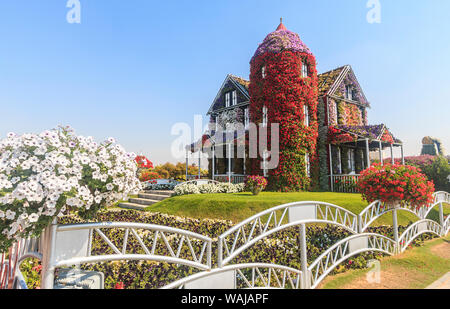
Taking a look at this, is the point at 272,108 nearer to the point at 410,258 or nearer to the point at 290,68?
the point at 290,68

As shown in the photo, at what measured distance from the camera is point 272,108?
17078 mm

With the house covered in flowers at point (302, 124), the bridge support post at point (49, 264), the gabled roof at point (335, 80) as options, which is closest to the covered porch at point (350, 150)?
the house covered in flowers at point (302, 124)

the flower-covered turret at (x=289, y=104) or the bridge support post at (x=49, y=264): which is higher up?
the flower-covered turret at (x=289, y=104)

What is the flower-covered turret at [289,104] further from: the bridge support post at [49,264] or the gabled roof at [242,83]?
the bridge support post at [49,264]

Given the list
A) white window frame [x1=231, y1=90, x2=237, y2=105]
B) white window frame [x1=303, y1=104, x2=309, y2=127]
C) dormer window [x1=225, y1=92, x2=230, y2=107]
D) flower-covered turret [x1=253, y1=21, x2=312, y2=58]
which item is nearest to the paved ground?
white window frame [x1=303, y1=104, x2=309, y2=127]

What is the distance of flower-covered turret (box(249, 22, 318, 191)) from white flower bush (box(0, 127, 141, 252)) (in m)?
14.2

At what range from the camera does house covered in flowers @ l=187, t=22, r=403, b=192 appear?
1644 centimetres

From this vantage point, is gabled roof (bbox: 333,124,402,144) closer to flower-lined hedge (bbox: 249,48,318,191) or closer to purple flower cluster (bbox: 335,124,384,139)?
purple flower cluster (bbox: 335,124,384,139)

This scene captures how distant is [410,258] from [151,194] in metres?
13.4

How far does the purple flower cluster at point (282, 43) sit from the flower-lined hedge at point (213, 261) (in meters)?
12.9

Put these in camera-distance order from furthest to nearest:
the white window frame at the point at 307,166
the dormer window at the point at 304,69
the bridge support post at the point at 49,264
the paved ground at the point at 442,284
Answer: the dormer window at the point at 304,69, the white window frame at the point at 307,166, the paved ground at the point at 442,284, the bridge support post at the point at 49,264

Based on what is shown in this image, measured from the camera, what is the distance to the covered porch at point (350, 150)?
1603 centimetres

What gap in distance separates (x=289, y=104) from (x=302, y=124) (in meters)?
1.60
